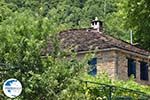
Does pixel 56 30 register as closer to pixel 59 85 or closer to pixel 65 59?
pixel 65 59

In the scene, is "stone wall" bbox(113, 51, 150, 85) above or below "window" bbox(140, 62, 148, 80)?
above

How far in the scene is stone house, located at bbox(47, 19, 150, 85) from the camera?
121 feet

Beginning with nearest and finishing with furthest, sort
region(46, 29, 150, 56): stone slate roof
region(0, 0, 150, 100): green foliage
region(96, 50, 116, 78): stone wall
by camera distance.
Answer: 1. region(0, 0, 150, 100): green foliage
2. region(96, 50, 116, 78): stone wall
3. region(46, 29, 150, 56): stone slate roof

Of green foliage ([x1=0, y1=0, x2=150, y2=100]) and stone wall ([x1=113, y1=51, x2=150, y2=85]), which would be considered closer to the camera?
green foliage ([x1=0, y1=0, x2=150, y2=100])

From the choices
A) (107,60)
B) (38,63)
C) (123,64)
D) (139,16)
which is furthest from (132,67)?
(38,63)

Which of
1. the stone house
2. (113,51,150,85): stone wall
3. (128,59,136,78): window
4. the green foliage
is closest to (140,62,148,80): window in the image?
the stone house

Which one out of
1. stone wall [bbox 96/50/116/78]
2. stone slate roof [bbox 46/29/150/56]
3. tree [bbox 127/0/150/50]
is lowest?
stone wall [bbox 96/50/116/78]

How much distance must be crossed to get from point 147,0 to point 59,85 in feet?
60.2

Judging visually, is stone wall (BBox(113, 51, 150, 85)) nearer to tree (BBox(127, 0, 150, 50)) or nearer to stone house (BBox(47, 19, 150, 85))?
stone house (BBox(47, 19, 150, 85))

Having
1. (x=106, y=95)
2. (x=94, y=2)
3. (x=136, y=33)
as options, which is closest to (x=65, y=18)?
(x=94, y=2)

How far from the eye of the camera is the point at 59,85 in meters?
14.5

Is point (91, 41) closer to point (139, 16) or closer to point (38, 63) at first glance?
point (139, 16)

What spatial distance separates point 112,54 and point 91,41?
8.85 feet

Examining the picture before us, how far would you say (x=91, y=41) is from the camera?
3903 centimetres
